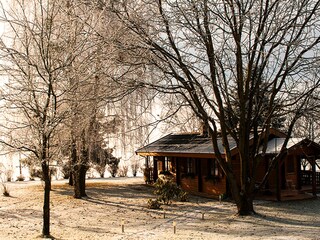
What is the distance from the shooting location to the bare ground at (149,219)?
31.8 feet

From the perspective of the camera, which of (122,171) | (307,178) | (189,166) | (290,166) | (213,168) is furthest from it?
(122,171)

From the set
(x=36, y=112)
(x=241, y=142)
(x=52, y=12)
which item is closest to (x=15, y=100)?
(x=36, y=112)

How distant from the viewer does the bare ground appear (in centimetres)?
968

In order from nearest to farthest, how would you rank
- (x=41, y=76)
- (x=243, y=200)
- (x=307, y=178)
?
(x=41, y=76) < (x=243, y=200) < (x=307, y=178)

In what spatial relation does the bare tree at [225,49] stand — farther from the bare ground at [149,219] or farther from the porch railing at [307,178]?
the porch railing at [307,178]

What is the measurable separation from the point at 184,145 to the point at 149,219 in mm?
8179

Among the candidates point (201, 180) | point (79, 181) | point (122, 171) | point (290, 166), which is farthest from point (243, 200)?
point (122, 171)

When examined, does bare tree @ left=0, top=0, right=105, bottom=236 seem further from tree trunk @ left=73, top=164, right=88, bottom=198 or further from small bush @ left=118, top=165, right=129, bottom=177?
small bush @ left=118, top=165, right=129, bottom=177

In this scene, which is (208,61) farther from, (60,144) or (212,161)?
(212,161)

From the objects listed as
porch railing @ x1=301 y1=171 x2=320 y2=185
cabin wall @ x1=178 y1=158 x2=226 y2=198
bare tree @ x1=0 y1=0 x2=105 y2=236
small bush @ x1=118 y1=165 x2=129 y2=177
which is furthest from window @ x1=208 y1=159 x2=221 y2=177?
small bush @ x1=118 y1=165 x2=129 y2=177

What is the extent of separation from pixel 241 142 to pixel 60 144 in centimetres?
583

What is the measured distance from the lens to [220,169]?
1698 centimetres

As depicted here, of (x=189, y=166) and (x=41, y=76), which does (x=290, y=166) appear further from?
(x=41, y=76)

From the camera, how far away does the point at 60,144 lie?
9383 mm
